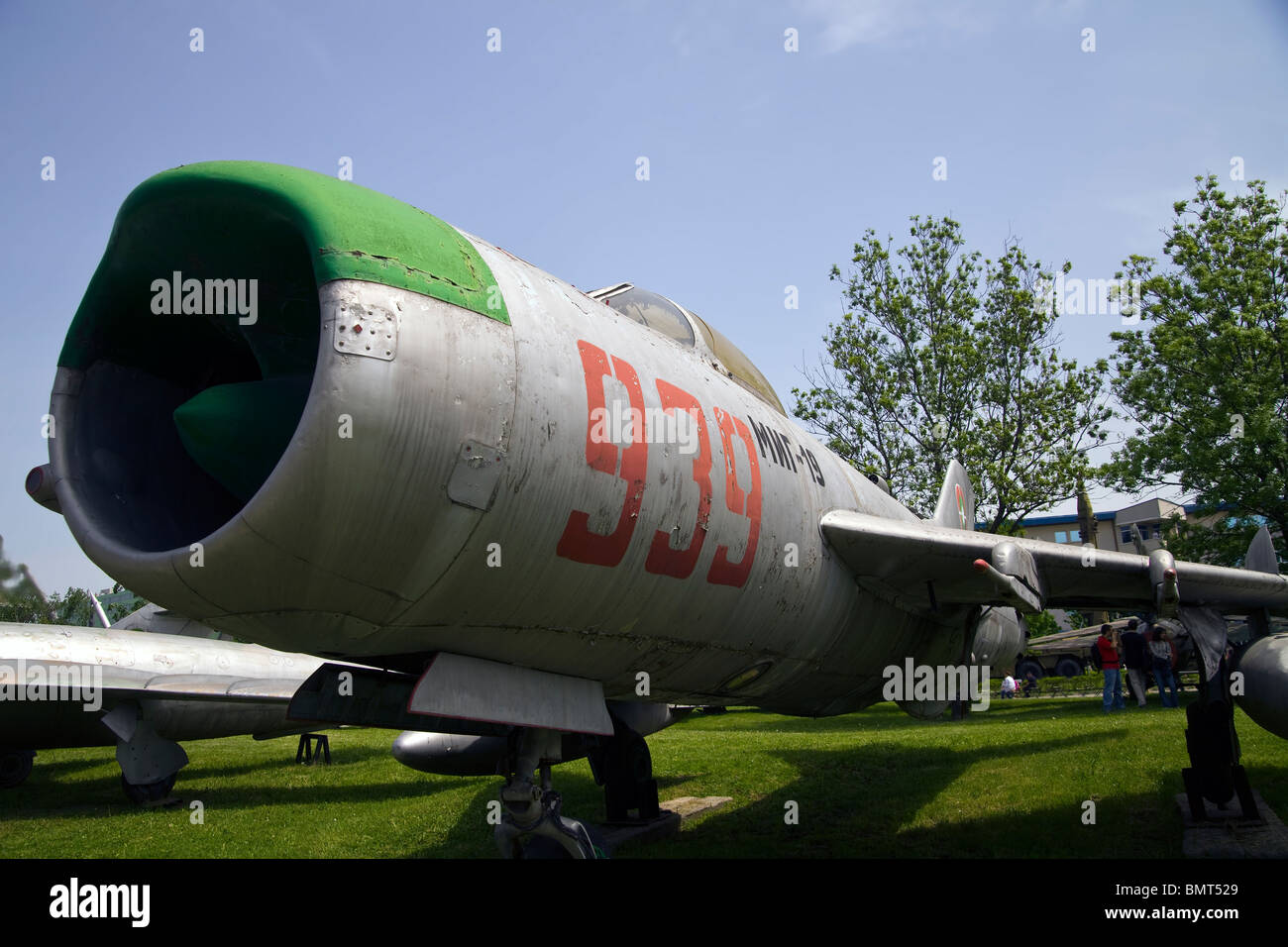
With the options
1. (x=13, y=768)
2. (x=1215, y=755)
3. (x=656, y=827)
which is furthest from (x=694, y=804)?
(x=13, y=768)

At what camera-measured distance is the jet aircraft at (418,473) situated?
3.08 metres

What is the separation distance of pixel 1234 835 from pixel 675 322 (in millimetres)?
5716

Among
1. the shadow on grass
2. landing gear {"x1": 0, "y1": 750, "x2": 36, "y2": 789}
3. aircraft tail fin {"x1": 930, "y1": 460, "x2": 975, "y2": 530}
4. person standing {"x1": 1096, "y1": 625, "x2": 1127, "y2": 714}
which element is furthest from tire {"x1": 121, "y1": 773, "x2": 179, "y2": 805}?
person standing {"x1": 1096, "y1": 625, "x2": 1127, "y2": 714}

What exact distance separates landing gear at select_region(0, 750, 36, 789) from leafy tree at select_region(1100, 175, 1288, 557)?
2555 cm

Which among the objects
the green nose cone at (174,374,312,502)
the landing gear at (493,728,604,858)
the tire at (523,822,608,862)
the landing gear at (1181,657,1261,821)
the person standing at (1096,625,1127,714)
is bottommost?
the person standing at (1096,625,1127,714)

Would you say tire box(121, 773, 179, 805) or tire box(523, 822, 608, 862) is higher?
tire box(523, 822, 608, 862)

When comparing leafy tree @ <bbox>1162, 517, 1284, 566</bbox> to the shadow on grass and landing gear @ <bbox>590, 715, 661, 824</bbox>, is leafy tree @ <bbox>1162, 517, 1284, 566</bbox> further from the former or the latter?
landing gear @ <bbox>590, 715, 661, 824</bbox>

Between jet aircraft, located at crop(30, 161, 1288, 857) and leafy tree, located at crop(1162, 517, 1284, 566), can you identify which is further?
leafy tree, located at crop(1162, 517, 1284, 566)

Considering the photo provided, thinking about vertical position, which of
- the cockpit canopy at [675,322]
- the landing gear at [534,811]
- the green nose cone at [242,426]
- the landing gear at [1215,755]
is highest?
the cockpit canopy at [675,322]

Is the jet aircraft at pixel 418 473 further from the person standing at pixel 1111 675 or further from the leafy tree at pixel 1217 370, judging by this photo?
the leafy tree at pixel 1217 370

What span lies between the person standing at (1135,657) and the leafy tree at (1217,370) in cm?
762

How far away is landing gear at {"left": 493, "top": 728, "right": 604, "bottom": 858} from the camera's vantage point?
447 centimetres

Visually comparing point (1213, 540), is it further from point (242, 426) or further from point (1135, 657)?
point (242, 426)

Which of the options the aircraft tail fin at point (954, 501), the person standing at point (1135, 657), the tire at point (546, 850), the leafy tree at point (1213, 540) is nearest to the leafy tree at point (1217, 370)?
the leafy tree at point (1213, 540)
